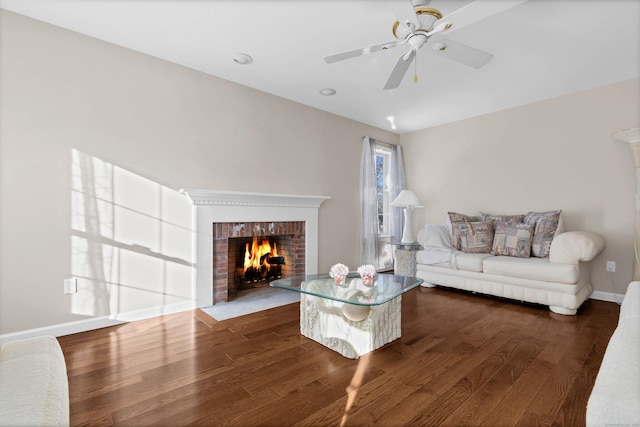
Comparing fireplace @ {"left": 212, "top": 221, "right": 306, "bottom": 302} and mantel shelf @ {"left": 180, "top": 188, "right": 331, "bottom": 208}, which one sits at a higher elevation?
mantel shelf @ {"left": 180, "top": 188, "right": 331, "bottom": 208}

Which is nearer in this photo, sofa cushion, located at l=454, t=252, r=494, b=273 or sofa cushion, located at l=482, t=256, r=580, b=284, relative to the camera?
sofa cushion, located at l=482, t=256, r=580, b=284

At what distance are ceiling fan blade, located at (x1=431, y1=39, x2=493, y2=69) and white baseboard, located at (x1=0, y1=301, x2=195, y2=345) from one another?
10.4 ft

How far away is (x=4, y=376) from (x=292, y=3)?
95.8 inches

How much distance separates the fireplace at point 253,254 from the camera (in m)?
3.35

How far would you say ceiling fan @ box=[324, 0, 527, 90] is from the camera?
1681 millimetres

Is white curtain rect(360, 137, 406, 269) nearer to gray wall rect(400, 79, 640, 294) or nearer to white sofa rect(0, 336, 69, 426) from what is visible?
gray wall rect(400, 79, 640, 294)

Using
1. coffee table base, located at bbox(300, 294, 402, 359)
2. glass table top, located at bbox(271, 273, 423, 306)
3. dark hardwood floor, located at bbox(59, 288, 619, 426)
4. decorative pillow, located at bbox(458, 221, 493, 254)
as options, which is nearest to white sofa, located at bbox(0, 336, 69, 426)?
dark hardwood floor, located at bbox(59, 288, 619, 426)

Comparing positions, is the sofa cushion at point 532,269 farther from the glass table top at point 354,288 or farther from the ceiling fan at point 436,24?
the ceiling fan at point 436,24

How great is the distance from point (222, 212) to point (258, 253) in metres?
1.02

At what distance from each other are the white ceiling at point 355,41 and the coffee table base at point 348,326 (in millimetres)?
2007

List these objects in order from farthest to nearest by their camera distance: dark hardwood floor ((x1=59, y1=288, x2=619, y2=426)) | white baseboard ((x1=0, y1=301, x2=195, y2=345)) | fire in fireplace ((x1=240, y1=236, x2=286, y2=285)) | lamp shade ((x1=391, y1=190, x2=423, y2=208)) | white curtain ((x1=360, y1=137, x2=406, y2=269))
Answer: white curtain ((x1=360, y1=137, x2=406, y2=269)) → lamp shade ((x1=391, y1=190, x2=423, y2=208)) → fire in fireplace ((x1=240, y1=236, x2=286, y2=285)) → white baseboard ((x1=0, y1=301, x2=195, y2=345)) → dark hardwood floor ((x1=59, y1=288, x2=619, y2=426))

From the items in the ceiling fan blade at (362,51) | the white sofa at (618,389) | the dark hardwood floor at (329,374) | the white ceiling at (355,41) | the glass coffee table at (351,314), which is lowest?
the dark hardwood floor at (329,374)

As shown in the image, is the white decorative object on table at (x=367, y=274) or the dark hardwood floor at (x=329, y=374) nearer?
the dark hardwood floor at (x=329, y=374)

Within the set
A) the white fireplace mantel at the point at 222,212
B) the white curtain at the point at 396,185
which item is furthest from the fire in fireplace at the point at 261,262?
the white curtain at the point at 396,185
